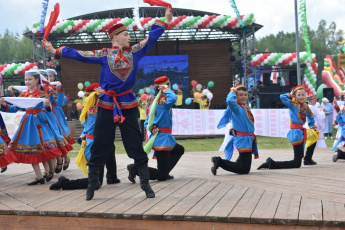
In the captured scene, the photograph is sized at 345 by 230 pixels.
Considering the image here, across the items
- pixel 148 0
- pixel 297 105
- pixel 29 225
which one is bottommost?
pixel 29 225

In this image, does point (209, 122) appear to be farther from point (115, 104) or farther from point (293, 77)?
point (115, 104)

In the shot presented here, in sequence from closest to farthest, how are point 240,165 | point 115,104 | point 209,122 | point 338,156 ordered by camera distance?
point 115,104 → point 240,165 → point 338,156 → point 209,122

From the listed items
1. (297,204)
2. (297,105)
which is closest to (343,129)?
(297,105)

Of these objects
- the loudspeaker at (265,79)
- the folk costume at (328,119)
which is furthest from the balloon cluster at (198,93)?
the folk costume at (328,119)

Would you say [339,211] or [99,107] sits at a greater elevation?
[99,107]

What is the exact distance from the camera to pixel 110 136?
5172 mm

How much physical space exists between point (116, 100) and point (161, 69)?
61.3 ft

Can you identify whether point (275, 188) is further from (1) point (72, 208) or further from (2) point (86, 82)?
(2) point (86, 82)

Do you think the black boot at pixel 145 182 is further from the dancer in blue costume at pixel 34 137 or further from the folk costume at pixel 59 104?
the folk costume at pixel 59 104

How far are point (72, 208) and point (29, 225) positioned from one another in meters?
0.38

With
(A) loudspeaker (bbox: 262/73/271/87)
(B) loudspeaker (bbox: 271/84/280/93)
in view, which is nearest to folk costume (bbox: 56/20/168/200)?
(B) loudspeaker (bbox: 271/84/280/93)

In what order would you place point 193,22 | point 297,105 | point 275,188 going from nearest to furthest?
point 275,188, point 297,105, point 193,22

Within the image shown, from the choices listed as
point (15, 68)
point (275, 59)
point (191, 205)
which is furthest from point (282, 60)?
point (191, 205)

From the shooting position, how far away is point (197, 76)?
25938 mm
